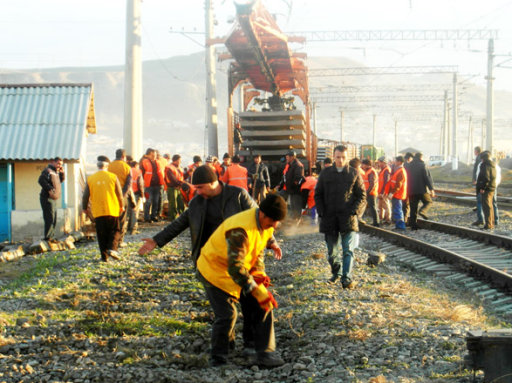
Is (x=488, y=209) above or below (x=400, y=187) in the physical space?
below

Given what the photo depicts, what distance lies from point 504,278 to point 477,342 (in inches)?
185

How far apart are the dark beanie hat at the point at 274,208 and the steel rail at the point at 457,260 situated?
17.1ft

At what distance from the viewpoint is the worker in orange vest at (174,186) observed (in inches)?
638

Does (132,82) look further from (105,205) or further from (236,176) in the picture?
(105,205)

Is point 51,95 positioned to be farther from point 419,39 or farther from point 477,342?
point 419,39

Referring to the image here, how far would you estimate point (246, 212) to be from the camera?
194 inches

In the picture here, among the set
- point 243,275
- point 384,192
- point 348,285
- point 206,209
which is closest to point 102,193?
point 348,285

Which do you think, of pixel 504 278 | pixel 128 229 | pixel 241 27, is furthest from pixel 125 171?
pixel 504 278

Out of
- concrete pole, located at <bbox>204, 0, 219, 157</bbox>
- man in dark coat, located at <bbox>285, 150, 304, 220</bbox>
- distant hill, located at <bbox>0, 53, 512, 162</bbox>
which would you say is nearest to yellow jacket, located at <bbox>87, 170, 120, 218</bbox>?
man in dark coat, located at <bbox>285, 150, 304, 220</bbox>

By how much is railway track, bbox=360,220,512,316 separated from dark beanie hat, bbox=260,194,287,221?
13.8 feet

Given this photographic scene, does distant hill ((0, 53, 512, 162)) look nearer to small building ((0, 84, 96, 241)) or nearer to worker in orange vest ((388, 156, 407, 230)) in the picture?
small building ((0, 84, 96, 241))

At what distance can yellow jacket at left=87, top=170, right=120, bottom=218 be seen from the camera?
10.2 metres

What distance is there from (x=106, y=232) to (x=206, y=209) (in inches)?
206

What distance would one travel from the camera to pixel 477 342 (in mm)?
4465
